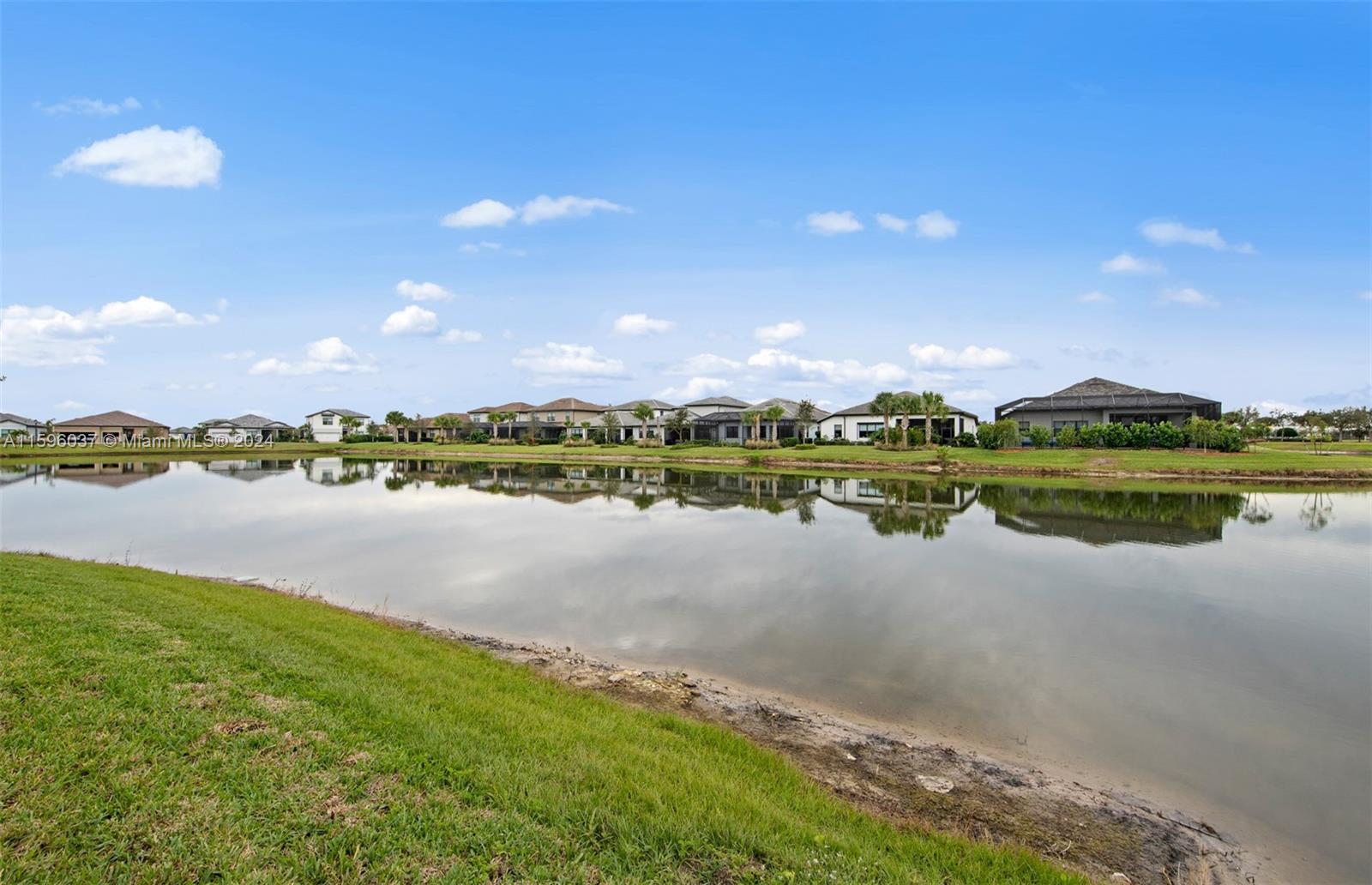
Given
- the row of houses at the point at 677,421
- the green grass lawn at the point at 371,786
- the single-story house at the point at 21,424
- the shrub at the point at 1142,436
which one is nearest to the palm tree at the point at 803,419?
the row of houses at the point at 677,421

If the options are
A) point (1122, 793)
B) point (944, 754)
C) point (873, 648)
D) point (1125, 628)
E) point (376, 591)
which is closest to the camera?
point (1122, 793)

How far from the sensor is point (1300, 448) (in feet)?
200

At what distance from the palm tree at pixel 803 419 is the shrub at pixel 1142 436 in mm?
30878

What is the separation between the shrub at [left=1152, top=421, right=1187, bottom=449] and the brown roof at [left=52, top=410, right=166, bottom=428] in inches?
5179

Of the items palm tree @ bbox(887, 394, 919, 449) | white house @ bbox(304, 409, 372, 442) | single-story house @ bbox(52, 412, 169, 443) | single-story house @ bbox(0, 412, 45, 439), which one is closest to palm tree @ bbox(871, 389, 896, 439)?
palm tree @ bbox(887, 394, 919, 449)

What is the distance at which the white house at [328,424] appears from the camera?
11300 centimetres

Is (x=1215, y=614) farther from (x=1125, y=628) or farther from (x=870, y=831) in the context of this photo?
(x=870, y=831)

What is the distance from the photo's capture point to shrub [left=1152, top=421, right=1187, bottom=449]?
52594 millimetres

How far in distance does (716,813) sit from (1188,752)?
6.39 m

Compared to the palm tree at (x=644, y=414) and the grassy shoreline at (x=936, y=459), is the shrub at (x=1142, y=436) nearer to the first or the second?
the grassy shoreline at (x=936, y=459)

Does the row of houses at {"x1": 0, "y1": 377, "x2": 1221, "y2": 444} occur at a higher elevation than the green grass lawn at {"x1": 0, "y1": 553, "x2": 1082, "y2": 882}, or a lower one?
higher

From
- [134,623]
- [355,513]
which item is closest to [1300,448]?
[355,513]

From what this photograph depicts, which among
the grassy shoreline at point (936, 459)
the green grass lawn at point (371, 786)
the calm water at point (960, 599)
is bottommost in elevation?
the calm water at point (960, 599)

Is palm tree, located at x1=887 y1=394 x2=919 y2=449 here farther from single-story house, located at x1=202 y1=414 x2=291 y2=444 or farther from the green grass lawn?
single-story house, located at x1=202 y1=414 x2=291 y2=444
